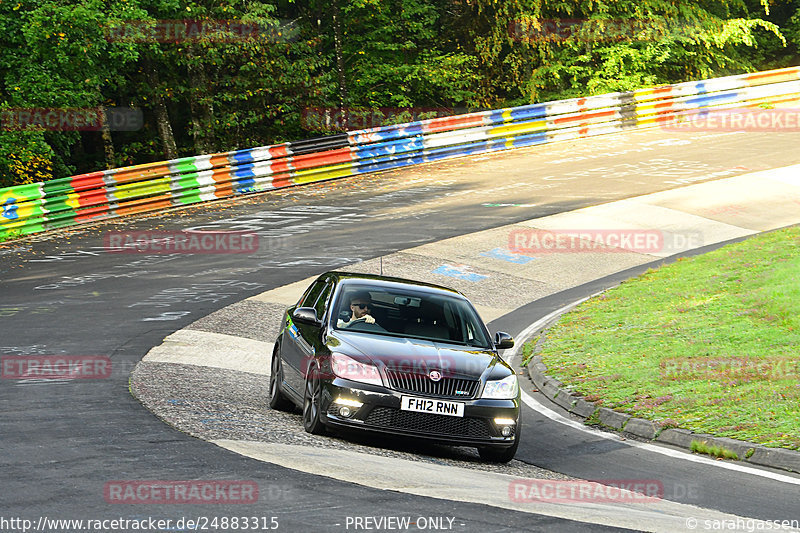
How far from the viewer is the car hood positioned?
902cm

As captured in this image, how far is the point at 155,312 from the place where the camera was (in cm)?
1653

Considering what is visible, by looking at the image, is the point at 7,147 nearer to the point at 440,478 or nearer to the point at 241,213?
the point at 241,213

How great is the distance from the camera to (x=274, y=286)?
18.7m

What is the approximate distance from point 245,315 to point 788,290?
863cm

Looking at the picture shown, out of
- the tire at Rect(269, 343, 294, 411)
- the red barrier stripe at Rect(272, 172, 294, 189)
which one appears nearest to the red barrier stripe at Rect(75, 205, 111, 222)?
the red barrier stripe at Rect(272, 172, 294, 189)

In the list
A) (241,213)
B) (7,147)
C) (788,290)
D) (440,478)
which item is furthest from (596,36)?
(440,478)

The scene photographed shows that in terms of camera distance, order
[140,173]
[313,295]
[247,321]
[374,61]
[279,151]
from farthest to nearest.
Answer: [374,61], [279,151], [140,173], [247,321], [313,295]

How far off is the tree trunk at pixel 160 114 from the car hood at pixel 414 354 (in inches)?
1022

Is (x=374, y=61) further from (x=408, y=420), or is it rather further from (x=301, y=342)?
(x=408, y=420)

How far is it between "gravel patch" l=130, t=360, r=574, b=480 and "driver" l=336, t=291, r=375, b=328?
3.63 ft

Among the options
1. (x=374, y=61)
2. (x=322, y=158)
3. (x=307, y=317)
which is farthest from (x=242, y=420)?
(x=374, y=61)

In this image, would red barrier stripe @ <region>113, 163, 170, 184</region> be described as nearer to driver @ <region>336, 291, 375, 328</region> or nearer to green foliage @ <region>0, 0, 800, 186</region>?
green foliage @ <region>0, 0, 800, 186</region>

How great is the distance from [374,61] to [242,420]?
30.2 meters

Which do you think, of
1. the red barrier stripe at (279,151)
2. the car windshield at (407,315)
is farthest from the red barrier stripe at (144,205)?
the car windshield at (407,315)
